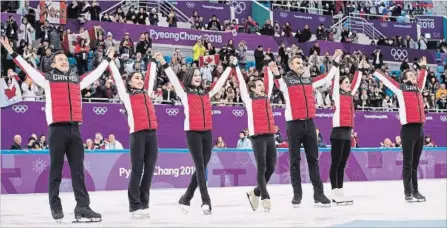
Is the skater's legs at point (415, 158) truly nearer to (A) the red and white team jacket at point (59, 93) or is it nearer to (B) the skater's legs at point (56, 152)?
(A) the red and white team jacket at point (59, 93)

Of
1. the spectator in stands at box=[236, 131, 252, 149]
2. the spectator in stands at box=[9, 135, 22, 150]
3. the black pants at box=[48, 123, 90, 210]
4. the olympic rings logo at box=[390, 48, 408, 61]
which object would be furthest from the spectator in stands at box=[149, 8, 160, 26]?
the black pants at box=[48, 123, 90, 210]

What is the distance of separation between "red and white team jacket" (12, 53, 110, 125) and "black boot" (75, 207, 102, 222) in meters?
1.11

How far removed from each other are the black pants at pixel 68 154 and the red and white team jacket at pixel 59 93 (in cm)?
12

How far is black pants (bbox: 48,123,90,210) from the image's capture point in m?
7.96

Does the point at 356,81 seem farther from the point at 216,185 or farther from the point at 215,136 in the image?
the point at 215,136

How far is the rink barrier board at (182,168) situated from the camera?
15.8m

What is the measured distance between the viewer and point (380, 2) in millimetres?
36438

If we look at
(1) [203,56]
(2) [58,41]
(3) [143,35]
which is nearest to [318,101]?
(1) [203,56]

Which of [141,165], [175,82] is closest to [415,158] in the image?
[175,82]

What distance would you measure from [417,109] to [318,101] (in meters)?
13.7

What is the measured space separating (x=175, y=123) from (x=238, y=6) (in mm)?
10692

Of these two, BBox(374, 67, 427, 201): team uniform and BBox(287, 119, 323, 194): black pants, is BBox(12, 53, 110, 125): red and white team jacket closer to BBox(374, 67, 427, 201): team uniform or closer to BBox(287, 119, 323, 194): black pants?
BBox(287, 119, 323, 194): black pants

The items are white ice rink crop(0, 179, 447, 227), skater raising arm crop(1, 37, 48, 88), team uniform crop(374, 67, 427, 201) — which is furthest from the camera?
team uniform crop(374, 67, 427, 201)

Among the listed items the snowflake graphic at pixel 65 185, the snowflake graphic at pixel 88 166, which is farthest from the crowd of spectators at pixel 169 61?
the snowflake graphic at pixel 65 185
